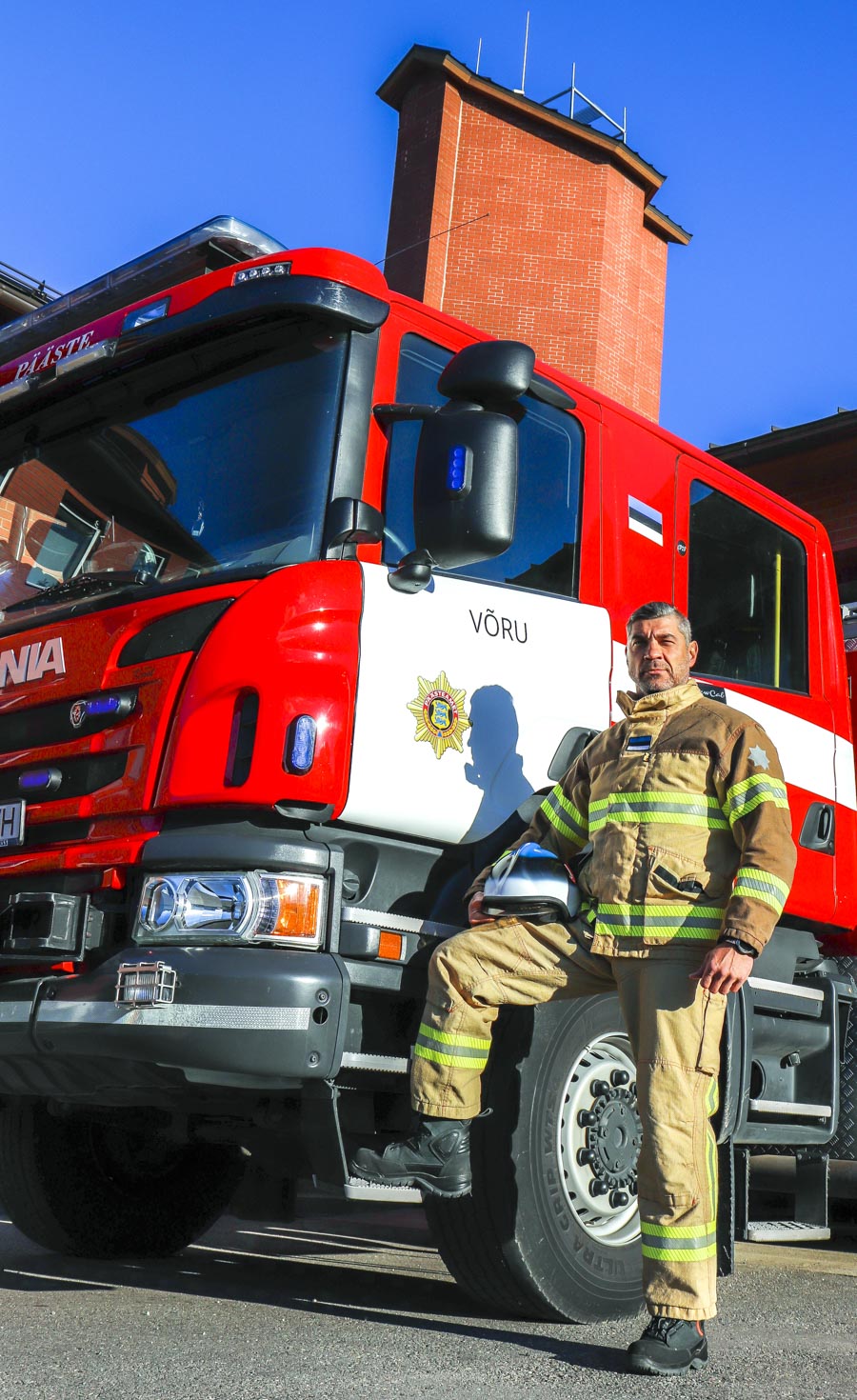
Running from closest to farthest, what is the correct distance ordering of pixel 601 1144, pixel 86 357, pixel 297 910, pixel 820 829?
1. pixel 297 910
2. pixel 601 1144
3. pixel 86 357
4. pixel 820 829

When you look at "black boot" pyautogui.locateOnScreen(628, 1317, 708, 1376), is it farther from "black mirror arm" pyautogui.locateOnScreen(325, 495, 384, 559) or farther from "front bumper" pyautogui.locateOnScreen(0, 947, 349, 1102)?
"black mirror arm" pyautogui.locateOnScreen(325, 495, 384, 559)

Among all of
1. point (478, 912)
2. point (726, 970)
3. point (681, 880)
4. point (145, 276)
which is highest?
point (145, 276)

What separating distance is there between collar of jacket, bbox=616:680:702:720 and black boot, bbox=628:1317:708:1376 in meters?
1.52

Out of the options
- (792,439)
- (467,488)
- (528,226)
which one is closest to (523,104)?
(528,226)

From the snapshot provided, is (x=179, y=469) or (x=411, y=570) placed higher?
(x=179, y=469)

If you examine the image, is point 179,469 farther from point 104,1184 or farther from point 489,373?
point 104,1184

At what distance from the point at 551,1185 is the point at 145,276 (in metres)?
3.11

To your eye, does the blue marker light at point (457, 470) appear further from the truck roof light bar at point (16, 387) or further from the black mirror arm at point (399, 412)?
the truck roof light bar at point (16, 387)

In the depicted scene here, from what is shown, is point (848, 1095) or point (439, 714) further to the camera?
point (848, 1095)

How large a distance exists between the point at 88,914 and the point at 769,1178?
12.4 ft

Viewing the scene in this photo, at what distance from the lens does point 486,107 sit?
25016 mm

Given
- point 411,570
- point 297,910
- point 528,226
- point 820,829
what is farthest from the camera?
point 528,226

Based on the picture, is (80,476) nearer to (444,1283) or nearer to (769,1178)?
(444,1283)

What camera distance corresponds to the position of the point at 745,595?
5.37 m
